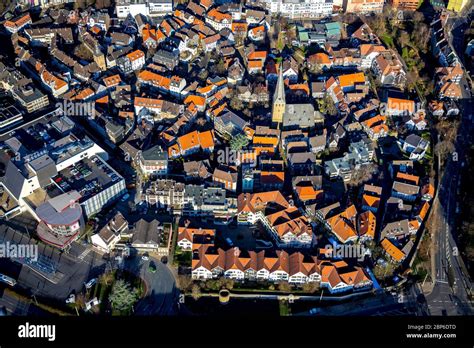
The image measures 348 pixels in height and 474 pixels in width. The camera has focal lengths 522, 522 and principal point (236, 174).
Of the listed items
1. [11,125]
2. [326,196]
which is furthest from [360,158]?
[11,125]

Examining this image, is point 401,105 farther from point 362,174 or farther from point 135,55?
point 135,55

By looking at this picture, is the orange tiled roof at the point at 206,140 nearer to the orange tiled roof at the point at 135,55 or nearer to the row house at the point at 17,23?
the orange tiled roof at the point at 135,55

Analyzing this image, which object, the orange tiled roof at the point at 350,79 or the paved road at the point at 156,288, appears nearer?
the paved road at the point at 156,288

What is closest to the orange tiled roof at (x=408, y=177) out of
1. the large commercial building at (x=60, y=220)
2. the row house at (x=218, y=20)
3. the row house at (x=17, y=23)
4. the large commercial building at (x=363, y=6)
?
the large commercial building at (x=60, y=220)

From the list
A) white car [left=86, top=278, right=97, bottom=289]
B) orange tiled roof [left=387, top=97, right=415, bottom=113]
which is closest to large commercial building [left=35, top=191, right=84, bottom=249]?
white car [left=86, top=278, right=97, bottom=289]

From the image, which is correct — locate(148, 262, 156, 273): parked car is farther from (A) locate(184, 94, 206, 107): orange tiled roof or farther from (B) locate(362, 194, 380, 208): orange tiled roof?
(B) locate(362, 194, 380, 208): orange tiled roof

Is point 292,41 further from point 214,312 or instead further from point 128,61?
point 214,312
